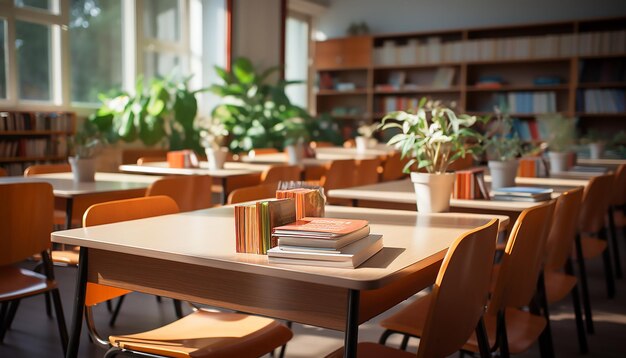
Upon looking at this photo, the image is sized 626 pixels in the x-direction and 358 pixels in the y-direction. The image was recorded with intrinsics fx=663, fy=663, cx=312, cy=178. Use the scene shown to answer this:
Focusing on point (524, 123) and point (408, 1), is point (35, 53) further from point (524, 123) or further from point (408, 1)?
point (524, 123)

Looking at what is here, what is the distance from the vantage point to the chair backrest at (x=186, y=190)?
3.19 metres

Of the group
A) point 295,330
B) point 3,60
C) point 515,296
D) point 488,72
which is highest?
point 488,72

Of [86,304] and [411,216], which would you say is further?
[411,216]

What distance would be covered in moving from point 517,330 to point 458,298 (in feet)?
2.17

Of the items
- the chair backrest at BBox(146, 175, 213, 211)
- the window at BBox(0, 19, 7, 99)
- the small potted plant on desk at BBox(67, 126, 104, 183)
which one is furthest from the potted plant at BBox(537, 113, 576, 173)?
the window at BBox(0, 19, 7, 99)

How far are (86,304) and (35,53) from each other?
510 cm

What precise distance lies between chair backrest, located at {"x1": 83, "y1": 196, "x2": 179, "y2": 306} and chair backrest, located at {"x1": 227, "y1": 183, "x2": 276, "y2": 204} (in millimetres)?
240

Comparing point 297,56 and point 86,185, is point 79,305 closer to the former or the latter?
point 86,185

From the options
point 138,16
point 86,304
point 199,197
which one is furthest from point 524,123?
point 86,304

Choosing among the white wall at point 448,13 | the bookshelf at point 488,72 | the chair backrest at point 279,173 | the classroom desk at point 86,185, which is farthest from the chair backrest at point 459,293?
the white wall at point 448,13

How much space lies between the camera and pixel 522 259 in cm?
199

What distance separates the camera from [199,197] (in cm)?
353

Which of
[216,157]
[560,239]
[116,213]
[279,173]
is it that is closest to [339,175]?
[279,173]

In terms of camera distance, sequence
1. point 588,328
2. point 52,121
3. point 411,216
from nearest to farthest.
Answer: point 411,216 < point 588,328 < point 52,121
